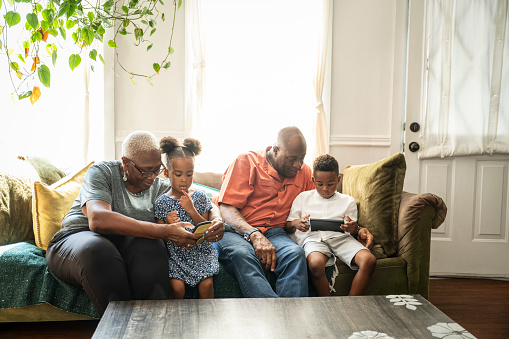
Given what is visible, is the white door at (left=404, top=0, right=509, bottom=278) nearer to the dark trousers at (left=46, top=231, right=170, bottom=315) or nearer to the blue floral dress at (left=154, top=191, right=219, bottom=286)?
the blue floral dress at (left=154, top=191, right=219, bottom=286)

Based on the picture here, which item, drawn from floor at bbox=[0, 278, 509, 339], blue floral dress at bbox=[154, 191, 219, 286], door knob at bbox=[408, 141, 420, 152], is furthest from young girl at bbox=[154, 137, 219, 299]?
door knob at bbox=[408, 141, 420, 152]

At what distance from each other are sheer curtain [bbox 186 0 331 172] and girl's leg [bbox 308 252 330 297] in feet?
4.71

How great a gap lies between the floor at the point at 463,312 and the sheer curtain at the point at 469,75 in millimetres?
970

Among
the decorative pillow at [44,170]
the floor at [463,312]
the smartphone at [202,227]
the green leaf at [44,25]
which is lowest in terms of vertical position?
the floor at [463,312]

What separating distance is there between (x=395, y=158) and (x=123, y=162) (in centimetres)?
141

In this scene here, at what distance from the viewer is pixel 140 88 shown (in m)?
3.30

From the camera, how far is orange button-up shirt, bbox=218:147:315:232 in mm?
2402

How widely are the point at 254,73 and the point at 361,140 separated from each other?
1.00m

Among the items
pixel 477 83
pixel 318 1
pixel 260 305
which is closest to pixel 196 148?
pixel 260 305

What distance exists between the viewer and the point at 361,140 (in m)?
3.38

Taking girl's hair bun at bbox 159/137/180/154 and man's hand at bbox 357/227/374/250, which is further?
man's hand at bbox 357/227/374/250

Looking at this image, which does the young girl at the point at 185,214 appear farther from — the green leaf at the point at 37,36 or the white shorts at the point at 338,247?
the green leaf at the point at 37,36

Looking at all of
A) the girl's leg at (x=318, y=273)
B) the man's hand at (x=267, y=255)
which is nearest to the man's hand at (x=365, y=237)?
the girl's leg at (x=318, y=273)

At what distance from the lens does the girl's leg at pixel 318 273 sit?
2.07 metres
